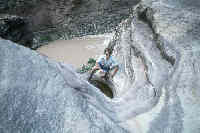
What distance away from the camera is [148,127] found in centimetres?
177

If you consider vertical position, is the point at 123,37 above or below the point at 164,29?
below

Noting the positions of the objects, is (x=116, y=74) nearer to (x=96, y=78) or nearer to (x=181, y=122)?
(x=96, y=78)

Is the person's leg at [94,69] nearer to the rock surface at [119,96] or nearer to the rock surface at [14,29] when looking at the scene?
the rock surface at [119,96]

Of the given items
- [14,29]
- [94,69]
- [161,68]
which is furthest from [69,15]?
[161,68]

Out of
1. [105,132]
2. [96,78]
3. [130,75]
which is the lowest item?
[96,78]

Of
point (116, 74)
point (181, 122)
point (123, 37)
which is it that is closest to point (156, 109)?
point (181, 122)

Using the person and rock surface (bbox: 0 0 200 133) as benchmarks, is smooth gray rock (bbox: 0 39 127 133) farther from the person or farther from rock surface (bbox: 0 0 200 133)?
the person

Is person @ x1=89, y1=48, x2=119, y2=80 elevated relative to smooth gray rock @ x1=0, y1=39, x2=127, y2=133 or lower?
lower

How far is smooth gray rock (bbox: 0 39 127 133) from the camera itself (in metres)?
1.32

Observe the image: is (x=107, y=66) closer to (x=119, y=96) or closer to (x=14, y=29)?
(x=119, y=96)

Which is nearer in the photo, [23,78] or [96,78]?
[23,78]

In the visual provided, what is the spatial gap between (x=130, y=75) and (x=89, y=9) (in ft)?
18.6

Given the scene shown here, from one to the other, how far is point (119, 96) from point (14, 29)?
4153mm

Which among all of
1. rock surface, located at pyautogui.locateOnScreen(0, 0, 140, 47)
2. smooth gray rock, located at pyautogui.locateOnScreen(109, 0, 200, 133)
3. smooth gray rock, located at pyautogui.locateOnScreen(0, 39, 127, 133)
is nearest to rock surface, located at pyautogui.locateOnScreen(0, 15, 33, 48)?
rock surface, located at pyautogui.locateOnScreen(0, 0, 140, 47)
